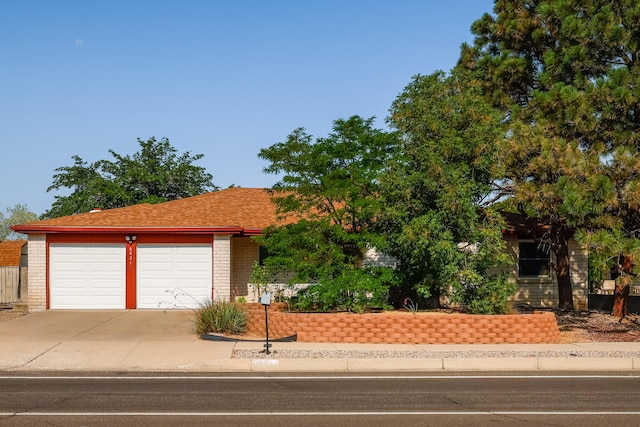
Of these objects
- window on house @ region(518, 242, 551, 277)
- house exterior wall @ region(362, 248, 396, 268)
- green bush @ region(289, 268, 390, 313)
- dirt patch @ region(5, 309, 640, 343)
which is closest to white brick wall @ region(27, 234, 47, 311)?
dirt patch @ region(5, 309, 640, 343)

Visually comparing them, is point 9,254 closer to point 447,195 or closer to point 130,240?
point 130,240

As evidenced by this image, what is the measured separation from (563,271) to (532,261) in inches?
79.7

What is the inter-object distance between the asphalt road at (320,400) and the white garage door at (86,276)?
10802 millimetres

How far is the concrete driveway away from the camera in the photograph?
559 inches

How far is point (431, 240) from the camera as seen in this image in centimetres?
1802

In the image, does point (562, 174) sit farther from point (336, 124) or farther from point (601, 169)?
point (336, 124)

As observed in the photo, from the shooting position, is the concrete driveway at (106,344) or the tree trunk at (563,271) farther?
the tree trunk at (563,271)

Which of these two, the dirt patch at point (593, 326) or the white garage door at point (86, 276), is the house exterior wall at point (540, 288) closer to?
the dirt patch at point (593, 326)

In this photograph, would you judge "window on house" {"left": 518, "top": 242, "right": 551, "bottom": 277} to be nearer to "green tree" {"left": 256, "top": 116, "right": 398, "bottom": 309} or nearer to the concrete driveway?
"green tree" {"left": 256, "top": 116, "right": 398, "bottom": 309}

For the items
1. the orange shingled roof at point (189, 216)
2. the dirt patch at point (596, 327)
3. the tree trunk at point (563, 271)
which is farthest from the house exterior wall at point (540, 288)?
the orange shingled roof at point (189, 216)

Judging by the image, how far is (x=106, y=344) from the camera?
16.4m

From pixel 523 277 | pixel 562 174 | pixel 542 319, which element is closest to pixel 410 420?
pixel 542 319

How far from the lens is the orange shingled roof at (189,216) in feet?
78.1

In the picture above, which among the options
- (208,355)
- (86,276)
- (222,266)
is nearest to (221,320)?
(208,355)
